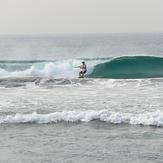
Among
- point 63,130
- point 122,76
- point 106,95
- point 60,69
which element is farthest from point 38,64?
point 63,130

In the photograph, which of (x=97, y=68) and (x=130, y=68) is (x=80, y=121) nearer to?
(x=97, y=68)

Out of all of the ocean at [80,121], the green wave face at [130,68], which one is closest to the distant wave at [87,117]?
the ocean at [80,121]

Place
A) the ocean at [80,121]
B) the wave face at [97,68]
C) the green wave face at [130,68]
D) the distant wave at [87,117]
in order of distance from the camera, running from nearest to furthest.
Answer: the ocean at [80,121], the distant wave at [87,117], the green wave face at [130,68], the wave face at [97,68]

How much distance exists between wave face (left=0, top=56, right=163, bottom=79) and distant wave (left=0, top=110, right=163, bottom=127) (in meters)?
14.4

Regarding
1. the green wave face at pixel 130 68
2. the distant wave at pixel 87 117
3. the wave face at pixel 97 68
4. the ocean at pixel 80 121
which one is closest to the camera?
the ocean at pixel 80 121

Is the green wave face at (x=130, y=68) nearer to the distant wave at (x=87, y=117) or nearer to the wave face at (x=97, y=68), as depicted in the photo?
the wave face at (x=97, y=68)

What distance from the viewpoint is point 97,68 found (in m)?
31.9

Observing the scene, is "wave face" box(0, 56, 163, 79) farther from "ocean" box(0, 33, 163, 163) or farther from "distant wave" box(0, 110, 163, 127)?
"distant wave" box(0, 110, 163, 127)

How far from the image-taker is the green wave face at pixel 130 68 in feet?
96.4

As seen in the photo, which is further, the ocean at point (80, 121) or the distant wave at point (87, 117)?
the distant wave at point (87, 117)

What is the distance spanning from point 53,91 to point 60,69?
11511 mm

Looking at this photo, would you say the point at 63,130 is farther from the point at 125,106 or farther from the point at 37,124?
the point at 125,106

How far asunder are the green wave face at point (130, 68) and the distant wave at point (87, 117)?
14.3 meters

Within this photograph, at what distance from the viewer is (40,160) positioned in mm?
10250
